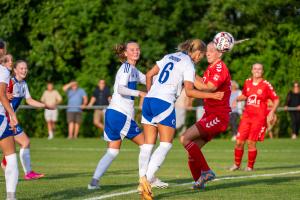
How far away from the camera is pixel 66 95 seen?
109 feet

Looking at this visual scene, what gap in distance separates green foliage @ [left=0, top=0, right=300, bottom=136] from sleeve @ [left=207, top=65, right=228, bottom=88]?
21.1m

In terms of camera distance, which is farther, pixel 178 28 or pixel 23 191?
pixel 178 28

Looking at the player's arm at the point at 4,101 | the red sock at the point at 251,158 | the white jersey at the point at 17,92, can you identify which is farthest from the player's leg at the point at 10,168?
the red sock at the point at 251,158

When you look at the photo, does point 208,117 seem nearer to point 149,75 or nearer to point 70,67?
point 149,75

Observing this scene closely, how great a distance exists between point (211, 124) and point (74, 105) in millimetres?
18558

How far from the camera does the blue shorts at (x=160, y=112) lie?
37.2 ft

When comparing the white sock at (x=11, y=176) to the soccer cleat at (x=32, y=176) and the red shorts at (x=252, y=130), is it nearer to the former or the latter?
the soccer cleat at (x=32, y=176)

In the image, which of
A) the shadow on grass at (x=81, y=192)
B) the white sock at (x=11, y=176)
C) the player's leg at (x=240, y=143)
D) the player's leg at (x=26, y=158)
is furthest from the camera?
the player's leg at (x=240, y=143)

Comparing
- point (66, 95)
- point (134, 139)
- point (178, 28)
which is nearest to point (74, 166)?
point (134, 139)

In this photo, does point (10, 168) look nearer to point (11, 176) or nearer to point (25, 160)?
point (11, 176)

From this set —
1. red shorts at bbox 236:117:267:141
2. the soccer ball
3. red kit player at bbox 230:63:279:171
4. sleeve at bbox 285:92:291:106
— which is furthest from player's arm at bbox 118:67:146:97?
sleeve at bbox 285:92:291:106

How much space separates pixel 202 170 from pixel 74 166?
5.39 meters

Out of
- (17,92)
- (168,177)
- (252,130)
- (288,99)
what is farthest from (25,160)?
(288,99)

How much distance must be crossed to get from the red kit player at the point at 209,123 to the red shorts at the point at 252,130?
3740mm
